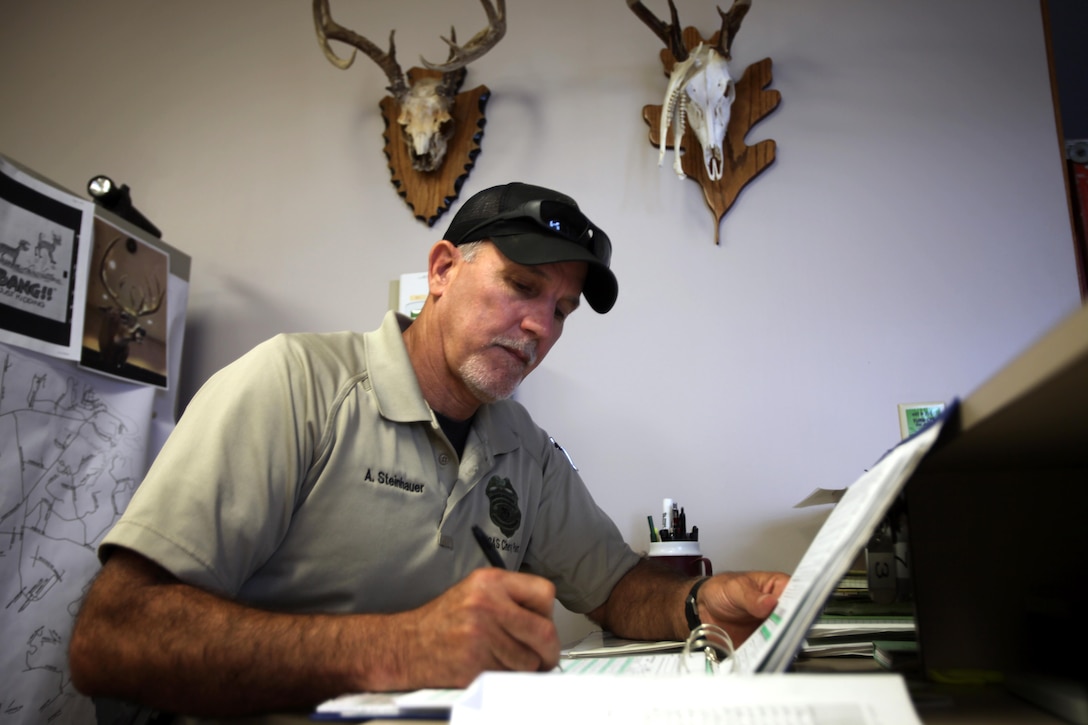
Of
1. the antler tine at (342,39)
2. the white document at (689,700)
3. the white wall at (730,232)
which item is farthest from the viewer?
the antler tine at (342,39)

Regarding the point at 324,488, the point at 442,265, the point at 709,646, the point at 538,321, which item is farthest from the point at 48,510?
the point at 709,646

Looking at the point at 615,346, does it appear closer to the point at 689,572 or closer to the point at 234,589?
the point at 689,572

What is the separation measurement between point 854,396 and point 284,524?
1242 millimetres

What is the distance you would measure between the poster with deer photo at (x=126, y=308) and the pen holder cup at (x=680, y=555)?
4.31ft

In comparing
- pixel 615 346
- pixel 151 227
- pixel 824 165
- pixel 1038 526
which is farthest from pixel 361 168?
pixel 1038 526

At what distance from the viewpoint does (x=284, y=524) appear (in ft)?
3.33

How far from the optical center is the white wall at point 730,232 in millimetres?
1669

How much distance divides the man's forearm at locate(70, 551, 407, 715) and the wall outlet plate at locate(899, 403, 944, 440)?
1.27 m

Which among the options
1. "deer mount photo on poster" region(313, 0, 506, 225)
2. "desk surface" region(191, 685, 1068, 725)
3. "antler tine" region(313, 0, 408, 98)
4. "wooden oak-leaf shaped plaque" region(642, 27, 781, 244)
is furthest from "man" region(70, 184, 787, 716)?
"antler tine" region(313, 0, 408, 98)

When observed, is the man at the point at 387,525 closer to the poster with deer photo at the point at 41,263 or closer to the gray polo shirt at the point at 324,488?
the gray polo shirt at the point at 324,488

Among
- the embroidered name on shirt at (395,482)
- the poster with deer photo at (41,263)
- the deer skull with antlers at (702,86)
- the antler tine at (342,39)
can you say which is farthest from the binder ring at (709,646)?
the antler tine at (342,39)

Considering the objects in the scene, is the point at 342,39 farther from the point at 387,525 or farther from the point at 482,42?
the point at 387,525

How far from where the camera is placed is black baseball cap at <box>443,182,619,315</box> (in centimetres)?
119

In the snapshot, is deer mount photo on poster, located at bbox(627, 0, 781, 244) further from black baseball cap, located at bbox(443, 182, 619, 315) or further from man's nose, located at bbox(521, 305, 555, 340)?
man's nose, located at bbox(521, 305, 555, 340)
